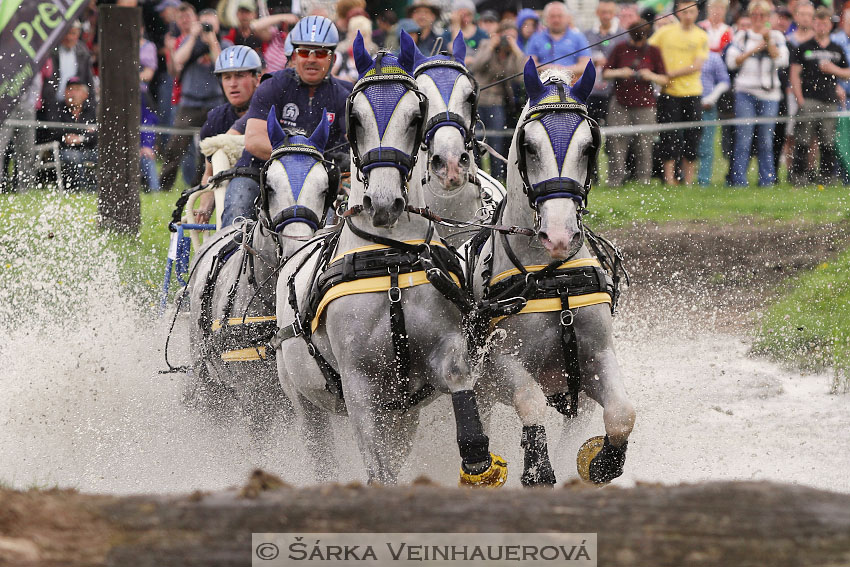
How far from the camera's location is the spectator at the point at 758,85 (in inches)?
512

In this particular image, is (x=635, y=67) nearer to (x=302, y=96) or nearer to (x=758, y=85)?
(x=758, y=85)

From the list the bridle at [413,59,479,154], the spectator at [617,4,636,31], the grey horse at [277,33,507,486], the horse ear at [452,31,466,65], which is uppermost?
the spectator at [617,4,636,31]

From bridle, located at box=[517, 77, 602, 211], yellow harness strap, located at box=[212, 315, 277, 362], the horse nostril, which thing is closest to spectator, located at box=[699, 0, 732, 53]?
yellow harness strap, located at box=[212, 315, 277, 362]

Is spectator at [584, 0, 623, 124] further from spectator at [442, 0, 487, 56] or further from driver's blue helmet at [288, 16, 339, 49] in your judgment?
driver's blue helmet at [288, 16, 339, 49]

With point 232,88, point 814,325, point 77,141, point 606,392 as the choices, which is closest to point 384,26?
point 77,141

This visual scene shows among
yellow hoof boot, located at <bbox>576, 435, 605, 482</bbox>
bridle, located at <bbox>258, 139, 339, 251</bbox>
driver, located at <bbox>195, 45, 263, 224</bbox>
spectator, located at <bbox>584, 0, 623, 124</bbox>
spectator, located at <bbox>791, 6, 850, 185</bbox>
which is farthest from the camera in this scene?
spectator, located at <bbox>584, 0, 623, 124</bbox>

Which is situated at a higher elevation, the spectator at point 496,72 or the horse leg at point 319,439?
the spectator at point 496,72

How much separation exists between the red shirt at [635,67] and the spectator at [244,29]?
3901 mm

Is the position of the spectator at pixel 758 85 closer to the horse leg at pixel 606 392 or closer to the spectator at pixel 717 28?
the spectator at pixel 717 28

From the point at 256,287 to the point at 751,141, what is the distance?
305 inches

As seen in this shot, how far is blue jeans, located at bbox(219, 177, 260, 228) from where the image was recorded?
7.98m

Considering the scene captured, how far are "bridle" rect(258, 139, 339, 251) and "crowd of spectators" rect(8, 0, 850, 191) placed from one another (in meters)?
5.87

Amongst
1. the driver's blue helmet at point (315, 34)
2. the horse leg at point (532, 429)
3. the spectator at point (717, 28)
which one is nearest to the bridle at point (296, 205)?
the driver's blue helmet at point (315, 34)

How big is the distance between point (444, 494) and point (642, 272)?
807 cm
